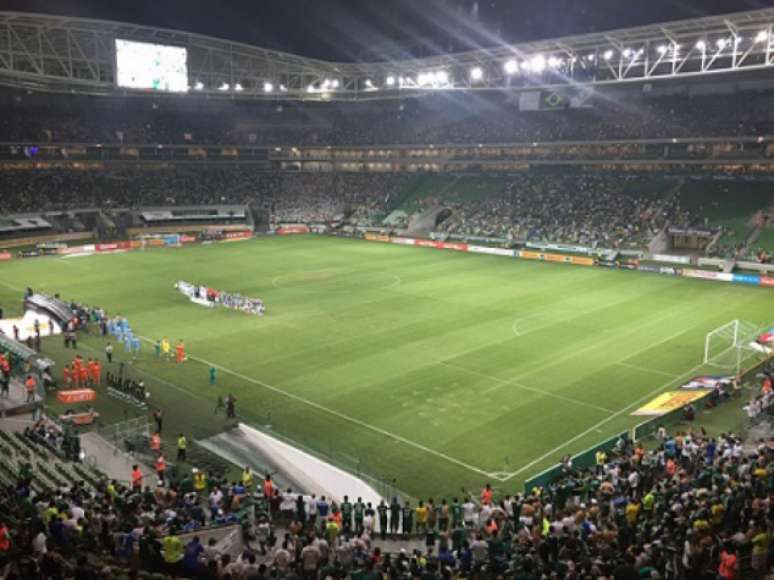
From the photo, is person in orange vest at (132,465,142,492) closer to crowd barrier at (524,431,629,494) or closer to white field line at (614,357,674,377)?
crowd barrier at (524,431,629,494)

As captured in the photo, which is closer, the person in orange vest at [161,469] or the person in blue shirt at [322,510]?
the person in blue shirt at [322,510]

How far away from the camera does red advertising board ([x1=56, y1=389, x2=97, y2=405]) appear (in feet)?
84.0

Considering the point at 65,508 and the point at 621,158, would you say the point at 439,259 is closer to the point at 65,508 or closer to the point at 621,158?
the point at 621,158

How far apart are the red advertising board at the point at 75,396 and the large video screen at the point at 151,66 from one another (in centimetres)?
4236

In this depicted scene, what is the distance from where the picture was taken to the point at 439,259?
5962 centimetres

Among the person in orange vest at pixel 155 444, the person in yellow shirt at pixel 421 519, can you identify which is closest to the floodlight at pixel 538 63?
A: the person in orange vest at pixel 155 444

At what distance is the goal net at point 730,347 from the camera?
29688 millimetres

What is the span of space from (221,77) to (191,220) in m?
17.1

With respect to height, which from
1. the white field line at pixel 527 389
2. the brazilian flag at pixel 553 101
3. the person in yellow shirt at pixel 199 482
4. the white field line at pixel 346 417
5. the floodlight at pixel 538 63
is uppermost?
the floodlight at pixel 538 63

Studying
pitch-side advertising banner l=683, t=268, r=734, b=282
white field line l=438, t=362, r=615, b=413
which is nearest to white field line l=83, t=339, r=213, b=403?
white field line l=438, t=362, r=615, b=413

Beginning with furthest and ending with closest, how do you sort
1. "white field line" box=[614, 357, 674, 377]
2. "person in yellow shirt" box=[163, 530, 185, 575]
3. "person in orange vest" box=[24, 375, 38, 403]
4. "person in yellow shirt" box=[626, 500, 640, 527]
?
"white field line" box=[614, 357, 674, 377]
"person in orange vest" box=[24, 375, 38, 403]
"person in yellow shirt" box=[626, 500, 640, 527]
"person in yellow shirt" box=[163, 530, 185, 575]

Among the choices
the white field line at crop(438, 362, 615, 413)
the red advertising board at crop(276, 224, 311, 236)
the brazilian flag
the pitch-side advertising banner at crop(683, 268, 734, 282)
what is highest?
the brazilian flag

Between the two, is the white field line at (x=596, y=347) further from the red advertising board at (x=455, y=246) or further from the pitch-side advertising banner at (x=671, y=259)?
the red advertising board at (x=455, y=246)

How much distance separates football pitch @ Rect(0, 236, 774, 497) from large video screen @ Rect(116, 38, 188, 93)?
56.4 feet
